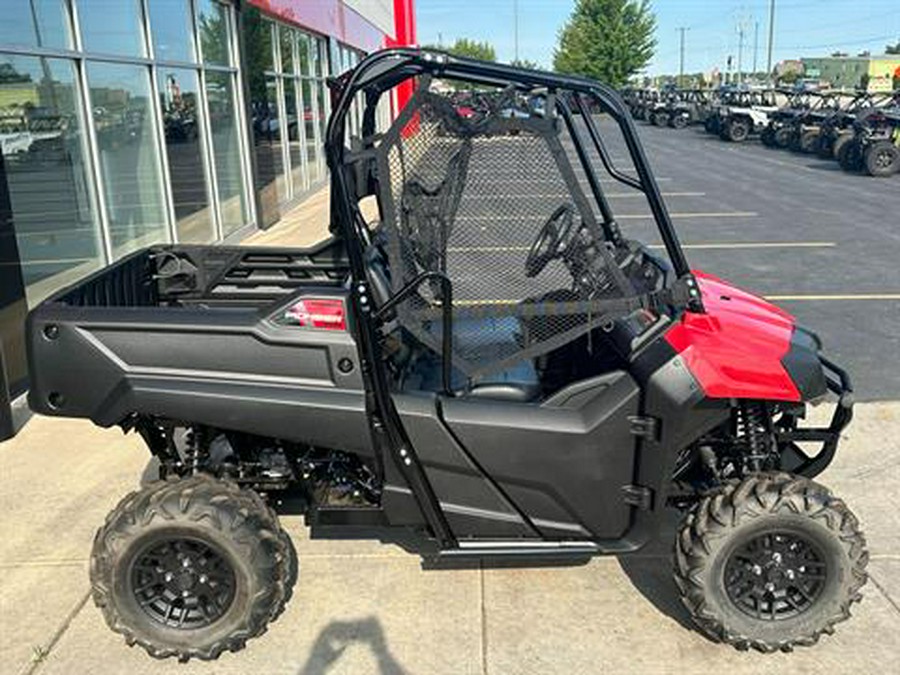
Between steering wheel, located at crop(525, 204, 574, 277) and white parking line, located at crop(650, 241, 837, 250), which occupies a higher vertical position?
steering wheel, located at crop(525, 204, 574, 277)

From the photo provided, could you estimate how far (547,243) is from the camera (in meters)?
2.82

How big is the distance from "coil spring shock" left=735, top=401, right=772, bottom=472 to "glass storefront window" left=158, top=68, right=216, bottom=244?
7.32 metres

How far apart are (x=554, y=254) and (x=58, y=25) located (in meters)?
5.48

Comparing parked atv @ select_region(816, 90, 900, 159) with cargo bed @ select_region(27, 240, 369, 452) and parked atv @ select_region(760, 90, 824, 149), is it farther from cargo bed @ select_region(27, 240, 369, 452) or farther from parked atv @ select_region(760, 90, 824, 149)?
cargo bed @ select_region(27, 240, 369, 452)

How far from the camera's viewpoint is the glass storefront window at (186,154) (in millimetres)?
9008

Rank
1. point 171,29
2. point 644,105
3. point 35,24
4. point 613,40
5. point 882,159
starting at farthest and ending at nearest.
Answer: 1. point 613,40
2. point 644,105
3. point 882,159
4. point 171,29
5. point 35,24

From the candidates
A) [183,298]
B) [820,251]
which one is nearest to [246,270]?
[183,298]

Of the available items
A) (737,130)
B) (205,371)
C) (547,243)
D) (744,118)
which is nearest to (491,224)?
(547,243)

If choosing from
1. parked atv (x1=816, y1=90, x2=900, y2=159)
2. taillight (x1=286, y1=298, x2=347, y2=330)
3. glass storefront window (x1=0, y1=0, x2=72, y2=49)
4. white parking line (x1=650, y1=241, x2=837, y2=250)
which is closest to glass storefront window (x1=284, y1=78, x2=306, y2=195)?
white parking line (x1=650, y1=241, x2=837, y2=250)

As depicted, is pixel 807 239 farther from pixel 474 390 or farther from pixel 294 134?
pixel 294 134

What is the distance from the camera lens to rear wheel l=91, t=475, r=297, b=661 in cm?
286

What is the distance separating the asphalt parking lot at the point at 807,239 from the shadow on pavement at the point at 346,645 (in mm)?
3668

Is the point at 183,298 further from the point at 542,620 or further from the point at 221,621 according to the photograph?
the point at 542,620

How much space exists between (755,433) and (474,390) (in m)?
1.03
